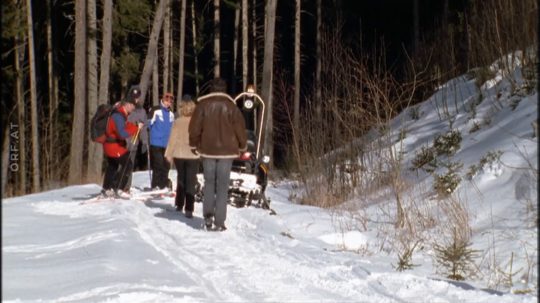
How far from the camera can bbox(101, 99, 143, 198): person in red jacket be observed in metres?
13.7

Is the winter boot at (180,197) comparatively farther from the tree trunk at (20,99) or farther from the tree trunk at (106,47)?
the tree trunk at (20,99)

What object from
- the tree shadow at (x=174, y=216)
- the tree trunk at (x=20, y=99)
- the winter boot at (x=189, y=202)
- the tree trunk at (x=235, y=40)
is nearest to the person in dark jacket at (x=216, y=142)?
the tree shadow at (x=174, y=216)

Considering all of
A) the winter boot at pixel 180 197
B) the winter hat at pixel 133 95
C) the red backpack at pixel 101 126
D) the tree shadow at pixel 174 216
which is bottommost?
the tree shadow at pixel 174 216

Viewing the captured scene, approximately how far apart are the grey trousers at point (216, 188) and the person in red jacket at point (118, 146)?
3174 millimetres

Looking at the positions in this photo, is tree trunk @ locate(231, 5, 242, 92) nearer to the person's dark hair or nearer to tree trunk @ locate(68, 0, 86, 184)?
tree trunk @ locate(68, 0, 86, 184)

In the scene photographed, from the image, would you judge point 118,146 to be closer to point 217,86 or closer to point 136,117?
point 136,117

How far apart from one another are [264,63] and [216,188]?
12.5 metres

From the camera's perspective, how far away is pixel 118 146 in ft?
45.1

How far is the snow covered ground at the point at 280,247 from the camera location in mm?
6977

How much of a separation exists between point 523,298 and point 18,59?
28727 mm

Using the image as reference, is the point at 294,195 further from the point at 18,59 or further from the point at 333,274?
the point at 18,59

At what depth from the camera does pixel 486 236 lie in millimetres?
9336

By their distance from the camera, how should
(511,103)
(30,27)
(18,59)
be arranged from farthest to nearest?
(18,59)
(30,27)
(511,103)

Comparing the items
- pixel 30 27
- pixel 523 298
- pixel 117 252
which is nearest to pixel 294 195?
pixel 117 252
